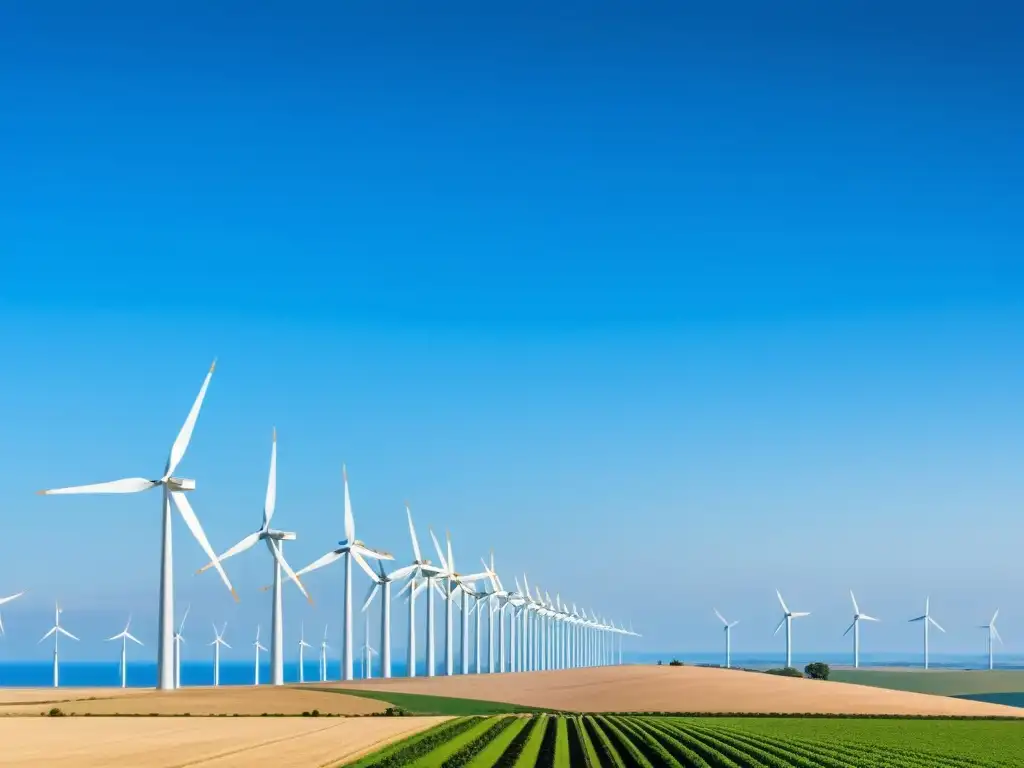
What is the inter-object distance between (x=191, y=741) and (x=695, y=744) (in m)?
A: 27.5

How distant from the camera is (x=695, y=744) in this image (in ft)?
242

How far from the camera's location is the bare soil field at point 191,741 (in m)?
58.8

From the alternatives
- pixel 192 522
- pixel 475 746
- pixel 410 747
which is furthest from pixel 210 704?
pixel 410 747

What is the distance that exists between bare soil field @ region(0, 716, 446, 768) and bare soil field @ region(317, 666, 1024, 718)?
4180 centimetres

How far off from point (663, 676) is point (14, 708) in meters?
91.1

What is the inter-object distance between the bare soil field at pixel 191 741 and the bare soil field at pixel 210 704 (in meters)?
6.83

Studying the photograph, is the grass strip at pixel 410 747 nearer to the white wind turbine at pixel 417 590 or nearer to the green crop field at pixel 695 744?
the green crop field at pixel 695 744

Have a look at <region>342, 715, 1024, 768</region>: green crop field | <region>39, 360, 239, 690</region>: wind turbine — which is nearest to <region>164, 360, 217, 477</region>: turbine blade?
<region>39, 360, 239, 690</region>: wind turbine

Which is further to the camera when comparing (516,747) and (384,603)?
(384,603)

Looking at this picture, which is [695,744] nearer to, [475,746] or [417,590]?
[475,746]

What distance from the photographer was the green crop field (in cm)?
6175

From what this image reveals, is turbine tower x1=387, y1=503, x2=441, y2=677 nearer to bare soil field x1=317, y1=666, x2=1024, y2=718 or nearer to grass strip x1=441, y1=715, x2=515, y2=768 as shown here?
bare soil field x1=317, y1=666, x2=1024, y2=718

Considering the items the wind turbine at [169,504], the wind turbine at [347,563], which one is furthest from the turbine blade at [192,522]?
the wind turbine at [347,563]

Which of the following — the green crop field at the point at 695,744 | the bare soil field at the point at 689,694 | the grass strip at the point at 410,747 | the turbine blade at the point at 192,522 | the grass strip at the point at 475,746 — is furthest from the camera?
the bare soil field at the point at 689,694
